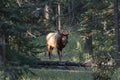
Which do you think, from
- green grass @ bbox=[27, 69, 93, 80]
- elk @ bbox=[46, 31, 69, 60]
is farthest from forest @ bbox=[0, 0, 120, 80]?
elk @ bbox=[46, 31, 69, 60]

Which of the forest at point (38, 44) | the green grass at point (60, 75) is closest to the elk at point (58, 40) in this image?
the forest at point (38, 44)

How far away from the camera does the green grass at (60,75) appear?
15320 mm

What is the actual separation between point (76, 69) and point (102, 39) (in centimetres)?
319

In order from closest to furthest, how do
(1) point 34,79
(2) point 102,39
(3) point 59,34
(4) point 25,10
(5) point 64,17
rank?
(4) point 25,10 < (1) point 34,79 < (2) point 102,39 < (3) point 59,34 < (5) point 64,17

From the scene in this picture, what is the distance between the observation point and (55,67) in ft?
59.5

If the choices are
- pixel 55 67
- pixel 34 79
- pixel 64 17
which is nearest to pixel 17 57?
pixel 34 79

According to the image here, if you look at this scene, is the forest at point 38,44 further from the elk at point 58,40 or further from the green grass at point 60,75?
the elk at point 58,40

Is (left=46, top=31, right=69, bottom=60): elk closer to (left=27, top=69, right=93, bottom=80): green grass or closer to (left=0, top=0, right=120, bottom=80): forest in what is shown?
(left=0, top=0, right=120, bottom=80): forest

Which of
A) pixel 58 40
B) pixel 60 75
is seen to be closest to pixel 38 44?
pixel 60 75

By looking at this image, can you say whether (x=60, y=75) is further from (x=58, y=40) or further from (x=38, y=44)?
(x=58, y=40)

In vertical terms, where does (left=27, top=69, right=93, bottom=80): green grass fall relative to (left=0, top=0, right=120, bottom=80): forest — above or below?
below

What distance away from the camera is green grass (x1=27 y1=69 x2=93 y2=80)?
1532cm

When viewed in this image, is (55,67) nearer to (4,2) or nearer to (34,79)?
(34,79)

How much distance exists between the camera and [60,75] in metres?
16.2
